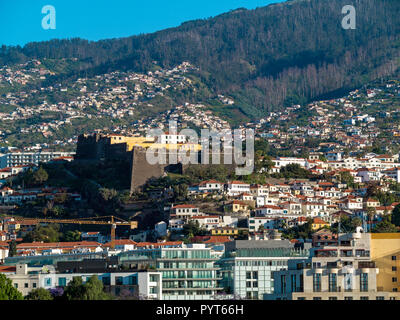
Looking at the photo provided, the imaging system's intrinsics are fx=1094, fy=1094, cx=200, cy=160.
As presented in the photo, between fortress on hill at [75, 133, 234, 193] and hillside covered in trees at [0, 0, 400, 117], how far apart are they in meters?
63.9

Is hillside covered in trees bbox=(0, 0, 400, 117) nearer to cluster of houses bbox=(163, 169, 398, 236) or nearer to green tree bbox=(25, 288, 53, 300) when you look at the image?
cluster of houses bbox=(163, 169, 398, 236)

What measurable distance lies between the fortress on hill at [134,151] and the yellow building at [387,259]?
38329 mm

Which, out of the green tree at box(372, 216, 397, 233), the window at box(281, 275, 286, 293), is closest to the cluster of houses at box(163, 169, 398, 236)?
the green tree at box(372, 216, 397, 233)

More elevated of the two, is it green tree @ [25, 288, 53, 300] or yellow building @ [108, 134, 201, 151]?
yellow building @ [108, 134, 201, 151]

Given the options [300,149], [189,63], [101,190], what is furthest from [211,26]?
[101,190]

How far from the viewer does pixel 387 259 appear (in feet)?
123

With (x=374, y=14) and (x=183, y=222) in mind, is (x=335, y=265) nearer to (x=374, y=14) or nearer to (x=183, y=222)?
(x=183, y=222)

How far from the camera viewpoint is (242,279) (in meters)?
46.6

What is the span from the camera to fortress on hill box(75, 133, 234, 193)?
77.0 meters

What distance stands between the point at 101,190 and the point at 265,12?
11999cm

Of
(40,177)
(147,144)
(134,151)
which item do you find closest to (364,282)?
(134,151)

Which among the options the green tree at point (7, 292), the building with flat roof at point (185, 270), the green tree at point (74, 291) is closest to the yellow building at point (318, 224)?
the building with flat roof at point (185, 270)

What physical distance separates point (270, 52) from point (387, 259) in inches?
5678

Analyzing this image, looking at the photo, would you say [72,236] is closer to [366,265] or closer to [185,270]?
[185,270]
